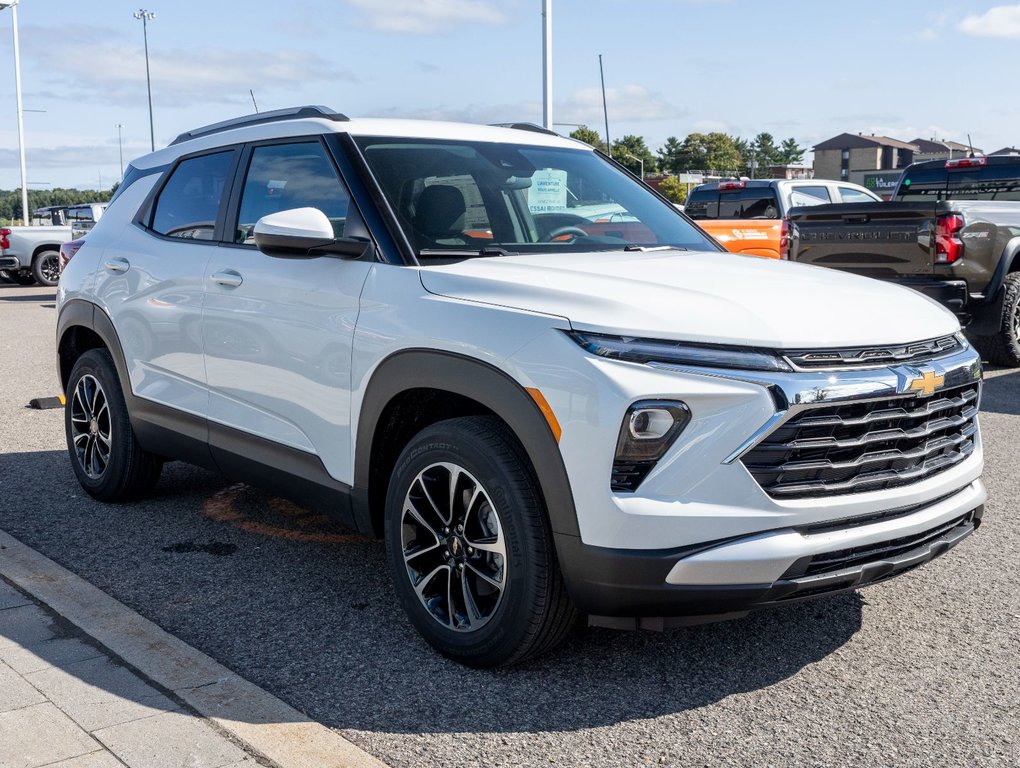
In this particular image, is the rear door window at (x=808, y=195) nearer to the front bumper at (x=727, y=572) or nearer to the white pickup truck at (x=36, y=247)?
the front bumper at (x=727, y=572)

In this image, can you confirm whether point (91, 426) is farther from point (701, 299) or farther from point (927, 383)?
point (927, 383)

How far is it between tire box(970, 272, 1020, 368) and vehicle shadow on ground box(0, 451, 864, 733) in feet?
23.0

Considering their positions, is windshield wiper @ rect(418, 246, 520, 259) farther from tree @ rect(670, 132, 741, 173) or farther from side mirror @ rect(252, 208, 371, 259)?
tree @ rect(670, 132, 741, 173)

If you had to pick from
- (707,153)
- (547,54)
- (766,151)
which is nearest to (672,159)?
(707,153)

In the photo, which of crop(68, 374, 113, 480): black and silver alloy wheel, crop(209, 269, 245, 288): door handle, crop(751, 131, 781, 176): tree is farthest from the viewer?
crop(751, 131, 781, 176): tree

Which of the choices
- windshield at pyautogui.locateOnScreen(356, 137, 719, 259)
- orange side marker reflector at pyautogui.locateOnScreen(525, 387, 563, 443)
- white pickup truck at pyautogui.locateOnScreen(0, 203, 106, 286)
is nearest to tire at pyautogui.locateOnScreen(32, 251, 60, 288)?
white pickup truck at pyautogui.locateOnScreen(0, 203, 106, 286)

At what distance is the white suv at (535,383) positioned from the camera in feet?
10.2

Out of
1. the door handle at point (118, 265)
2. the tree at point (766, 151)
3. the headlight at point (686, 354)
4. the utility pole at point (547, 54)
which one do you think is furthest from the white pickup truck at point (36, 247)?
the tree at point (766, 151)

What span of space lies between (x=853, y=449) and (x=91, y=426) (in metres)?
4.10

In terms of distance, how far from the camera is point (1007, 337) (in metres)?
10.5

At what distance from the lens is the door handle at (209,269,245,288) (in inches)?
178

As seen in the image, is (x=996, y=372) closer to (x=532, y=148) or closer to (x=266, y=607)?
(x=532, y=148)

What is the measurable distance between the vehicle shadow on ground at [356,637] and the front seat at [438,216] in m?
1.40

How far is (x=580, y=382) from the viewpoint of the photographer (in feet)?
10.3
